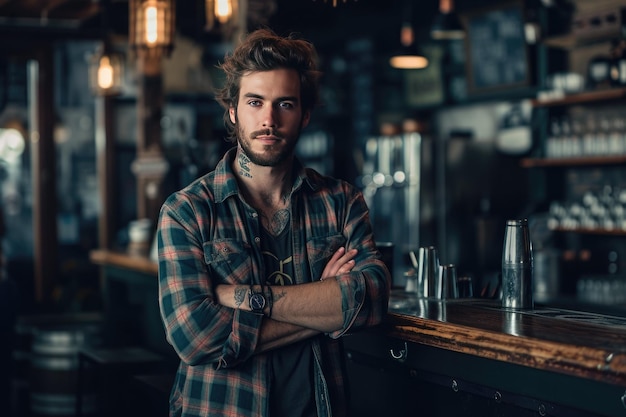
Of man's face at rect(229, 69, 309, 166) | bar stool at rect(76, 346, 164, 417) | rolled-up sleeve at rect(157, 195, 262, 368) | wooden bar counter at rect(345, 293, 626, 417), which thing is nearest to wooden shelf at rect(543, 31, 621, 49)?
wooden bar counter at rect(345, 293, 626, 417)

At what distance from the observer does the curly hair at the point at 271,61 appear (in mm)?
2582

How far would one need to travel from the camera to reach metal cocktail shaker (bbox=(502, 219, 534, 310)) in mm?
2877

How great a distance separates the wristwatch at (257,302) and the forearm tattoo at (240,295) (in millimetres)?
21

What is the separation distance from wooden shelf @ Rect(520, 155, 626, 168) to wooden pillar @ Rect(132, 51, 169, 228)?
2.68 meters

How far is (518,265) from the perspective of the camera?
2.88 m

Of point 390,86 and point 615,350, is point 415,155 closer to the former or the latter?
point 390,86

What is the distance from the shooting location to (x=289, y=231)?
8.63 feet

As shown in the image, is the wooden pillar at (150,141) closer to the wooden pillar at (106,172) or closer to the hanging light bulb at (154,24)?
the hanging light bulb at (154,24)

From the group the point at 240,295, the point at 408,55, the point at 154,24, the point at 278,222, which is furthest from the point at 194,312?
the point at 408,55

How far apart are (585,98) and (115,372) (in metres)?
3.59

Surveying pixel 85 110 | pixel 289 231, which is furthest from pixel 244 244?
pixel 85 110

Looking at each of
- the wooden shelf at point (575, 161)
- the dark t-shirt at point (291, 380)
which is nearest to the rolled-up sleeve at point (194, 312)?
the dark t-shirt at point (291, 380)

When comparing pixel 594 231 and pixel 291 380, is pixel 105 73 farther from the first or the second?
pixel 291 380

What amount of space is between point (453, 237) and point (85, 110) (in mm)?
4394
